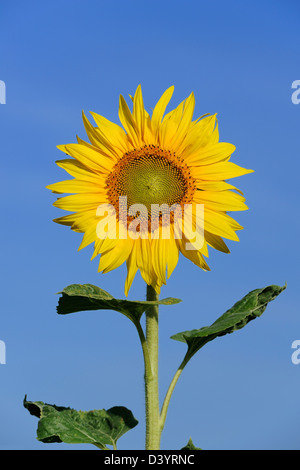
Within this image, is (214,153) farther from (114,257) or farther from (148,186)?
(114,257)

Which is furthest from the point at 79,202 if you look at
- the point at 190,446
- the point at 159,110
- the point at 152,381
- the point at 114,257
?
the point at 190,446

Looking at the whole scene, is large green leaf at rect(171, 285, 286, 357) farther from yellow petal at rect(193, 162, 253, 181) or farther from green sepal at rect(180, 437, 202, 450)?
yellow petal at rect(193, 162, 253, 181)

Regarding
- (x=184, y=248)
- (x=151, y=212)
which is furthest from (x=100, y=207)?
(x=184, y=248)

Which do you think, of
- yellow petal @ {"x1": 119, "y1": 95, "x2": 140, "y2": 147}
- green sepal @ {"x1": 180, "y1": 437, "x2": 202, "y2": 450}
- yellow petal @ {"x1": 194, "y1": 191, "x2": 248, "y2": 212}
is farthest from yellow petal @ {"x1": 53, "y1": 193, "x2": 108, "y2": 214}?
green sepal @ {"x1": 180, "y1": 437, "x2": 202, "y2": 450}
